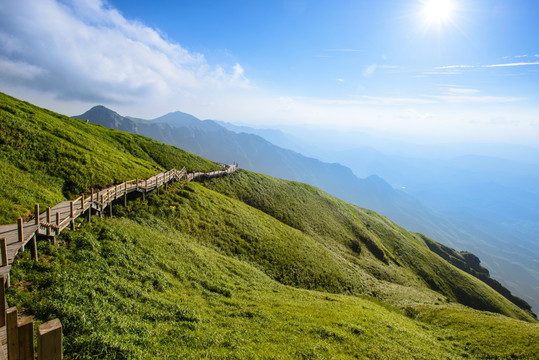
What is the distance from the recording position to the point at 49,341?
4539 mm

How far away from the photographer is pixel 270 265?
121 ft

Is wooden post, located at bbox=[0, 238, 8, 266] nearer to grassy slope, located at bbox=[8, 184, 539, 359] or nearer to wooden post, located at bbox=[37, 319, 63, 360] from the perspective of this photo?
grassy slope, located at bbox=[8, 184, 539, 359]

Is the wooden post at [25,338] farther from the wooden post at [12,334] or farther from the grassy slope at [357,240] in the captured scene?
the grassy slope at [357,240]

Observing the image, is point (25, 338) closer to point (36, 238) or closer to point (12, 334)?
point (12, 334)

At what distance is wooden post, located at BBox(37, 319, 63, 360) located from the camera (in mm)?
4441

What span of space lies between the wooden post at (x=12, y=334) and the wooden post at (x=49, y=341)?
72 centimetres

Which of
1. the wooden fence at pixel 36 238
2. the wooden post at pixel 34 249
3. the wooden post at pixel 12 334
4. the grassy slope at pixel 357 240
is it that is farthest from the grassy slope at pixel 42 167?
the grassy slope at pixel 357 240

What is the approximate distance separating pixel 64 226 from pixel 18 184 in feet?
35.6

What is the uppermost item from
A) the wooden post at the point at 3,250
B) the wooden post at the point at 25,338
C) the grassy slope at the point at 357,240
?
the wooden post at the point at 25,338

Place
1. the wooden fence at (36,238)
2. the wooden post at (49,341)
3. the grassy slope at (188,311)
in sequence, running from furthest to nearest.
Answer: the grassy slope at (188,311) → the wooden fence at (36,238) → the wooden post at (49,341)

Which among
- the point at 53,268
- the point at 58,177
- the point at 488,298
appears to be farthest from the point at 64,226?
the point at 488,298

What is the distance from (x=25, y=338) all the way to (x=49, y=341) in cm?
65

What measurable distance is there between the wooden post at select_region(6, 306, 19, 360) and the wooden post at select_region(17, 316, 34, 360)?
0.06 metres

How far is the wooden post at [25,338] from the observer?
15.5 ft
